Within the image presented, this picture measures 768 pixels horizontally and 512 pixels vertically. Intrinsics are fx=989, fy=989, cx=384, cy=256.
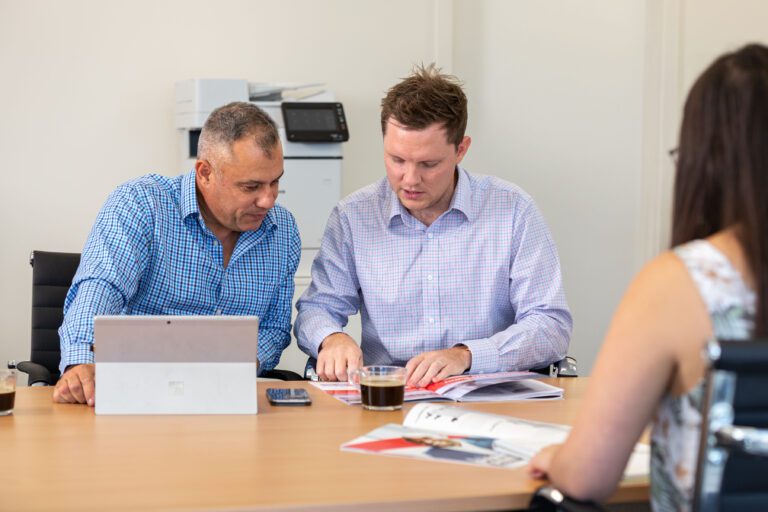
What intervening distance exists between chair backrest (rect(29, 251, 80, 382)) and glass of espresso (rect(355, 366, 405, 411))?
1.43 metres

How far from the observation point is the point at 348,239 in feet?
9.53

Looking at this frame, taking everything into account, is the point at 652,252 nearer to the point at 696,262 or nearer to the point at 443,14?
the point at 443,14

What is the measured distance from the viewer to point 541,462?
161cm

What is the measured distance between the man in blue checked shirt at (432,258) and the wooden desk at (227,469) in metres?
0.69

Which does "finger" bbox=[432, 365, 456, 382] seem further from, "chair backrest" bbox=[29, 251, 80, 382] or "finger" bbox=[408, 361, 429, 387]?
"chair backrest" bbox=[29, 251, 80, 382]

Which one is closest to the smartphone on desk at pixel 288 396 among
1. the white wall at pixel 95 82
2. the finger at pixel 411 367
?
the finger at pixel 411 367

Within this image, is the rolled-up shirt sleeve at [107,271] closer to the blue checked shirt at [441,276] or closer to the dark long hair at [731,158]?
the blue checked shirt at [441,276]

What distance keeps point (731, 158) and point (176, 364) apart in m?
1.22

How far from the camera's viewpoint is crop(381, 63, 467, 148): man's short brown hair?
270 cm

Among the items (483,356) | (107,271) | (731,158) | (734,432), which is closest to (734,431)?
(734,432)

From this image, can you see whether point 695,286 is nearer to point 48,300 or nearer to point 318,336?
point 318,336

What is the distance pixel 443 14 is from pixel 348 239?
9.21 ft

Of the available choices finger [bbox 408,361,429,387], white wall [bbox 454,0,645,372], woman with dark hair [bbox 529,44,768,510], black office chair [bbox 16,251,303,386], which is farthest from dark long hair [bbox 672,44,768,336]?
white wall [bbox 454,0,645,372]

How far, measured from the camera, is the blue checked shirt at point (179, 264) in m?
2.60
